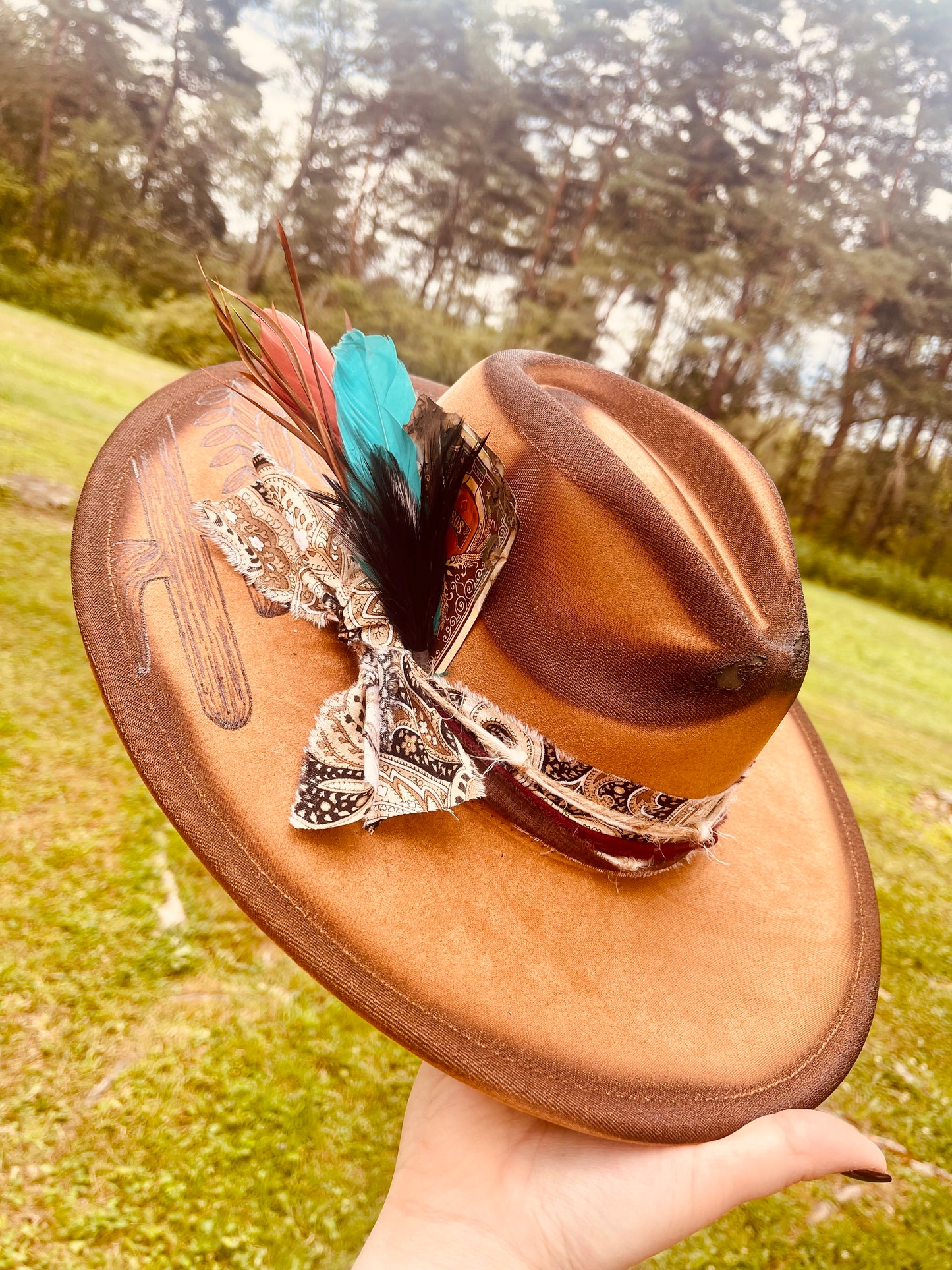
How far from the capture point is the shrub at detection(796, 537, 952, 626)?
10.3 metres

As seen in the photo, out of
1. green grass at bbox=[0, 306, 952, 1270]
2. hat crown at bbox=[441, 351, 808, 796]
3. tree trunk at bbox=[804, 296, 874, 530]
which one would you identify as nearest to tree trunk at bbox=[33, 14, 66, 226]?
tree trunk at bbox=[804, 296, 874, 530]

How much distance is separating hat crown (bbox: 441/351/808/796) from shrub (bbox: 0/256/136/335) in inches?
516

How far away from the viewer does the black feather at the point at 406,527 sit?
889mm

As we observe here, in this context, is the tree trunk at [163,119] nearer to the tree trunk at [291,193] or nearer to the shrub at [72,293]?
the shrub at [72,293]

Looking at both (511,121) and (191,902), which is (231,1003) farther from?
(511,121)

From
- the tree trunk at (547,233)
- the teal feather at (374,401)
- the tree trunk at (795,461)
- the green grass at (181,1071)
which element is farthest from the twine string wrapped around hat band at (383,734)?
the tree trunk at (547,233)

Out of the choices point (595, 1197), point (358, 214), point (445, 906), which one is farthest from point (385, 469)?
point (358, 214)

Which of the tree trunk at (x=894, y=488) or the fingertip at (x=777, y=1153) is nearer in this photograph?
the fingertip at (x=777, y=1153)

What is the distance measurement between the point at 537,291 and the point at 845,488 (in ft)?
20.3

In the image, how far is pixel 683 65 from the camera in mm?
12766

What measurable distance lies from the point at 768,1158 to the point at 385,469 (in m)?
0.96

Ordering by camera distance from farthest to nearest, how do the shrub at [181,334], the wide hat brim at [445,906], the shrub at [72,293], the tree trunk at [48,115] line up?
the tree trunk at [48,115]
the shrub at [181,334]
the shrub at [72,293]
the wide hat brim at [445,906]

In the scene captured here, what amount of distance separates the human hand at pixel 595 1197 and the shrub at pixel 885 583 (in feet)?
33.7

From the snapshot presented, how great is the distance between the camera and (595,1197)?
1.00 meters
